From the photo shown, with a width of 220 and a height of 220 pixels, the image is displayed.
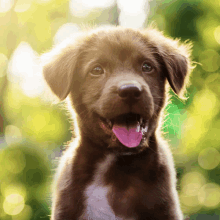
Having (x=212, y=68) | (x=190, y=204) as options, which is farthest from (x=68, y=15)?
(x=190, y=204)

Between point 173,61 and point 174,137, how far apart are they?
2922mm

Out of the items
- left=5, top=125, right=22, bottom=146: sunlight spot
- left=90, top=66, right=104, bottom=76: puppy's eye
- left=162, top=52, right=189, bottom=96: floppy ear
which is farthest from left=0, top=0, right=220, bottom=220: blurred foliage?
left=90, top=66, right=104, bottom=76: puppy's eye

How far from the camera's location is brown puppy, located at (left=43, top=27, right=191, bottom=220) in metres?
3.15

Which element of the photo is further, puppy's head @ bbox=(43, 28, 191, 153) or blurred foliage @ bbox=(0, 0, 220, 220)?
blurred foliage @ bbox=(0, 0, 220, 220)

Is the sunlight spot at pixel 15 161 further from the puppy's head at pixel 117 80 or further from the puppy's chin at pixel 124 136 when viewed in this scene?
the puppy's chin at pixel 124 136

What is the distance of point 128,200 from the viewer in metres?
3.21

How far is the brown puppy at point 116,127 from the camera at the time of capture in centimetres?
315

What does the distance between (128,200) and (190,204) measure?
4.29 meters

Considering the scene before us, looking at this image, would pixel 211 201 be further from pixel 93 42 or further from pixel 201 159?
pixel 93 42

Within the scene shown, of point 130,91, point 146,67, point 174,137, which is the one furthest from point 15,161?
point 130,91

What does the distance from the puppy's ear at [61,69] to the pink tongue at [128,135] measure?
2.64 ft

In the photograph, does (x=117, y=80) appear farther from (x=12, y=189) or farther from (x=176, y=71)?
(x=12, y=189)

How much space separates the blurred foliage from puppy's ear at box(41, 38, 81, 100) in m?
2.73

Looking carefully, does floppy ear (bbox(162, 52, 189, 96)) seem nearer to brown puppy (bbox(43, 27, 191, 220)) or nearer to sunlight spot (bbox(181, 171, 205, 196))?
brown puppy (bbox(43, 27, 191, 220))
